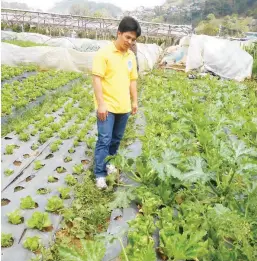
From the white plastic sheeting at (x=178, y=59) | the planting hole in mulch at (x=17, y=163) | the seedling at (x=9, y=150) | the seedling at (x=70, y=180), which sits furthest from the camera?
the white plastic sheeting at (x=178, y=59)

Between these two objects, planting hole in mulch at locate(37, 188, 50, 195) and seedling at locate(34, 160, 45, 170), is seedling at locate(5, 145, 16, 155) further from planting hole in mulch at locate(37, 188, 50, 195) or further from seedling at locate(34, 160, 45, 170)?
planting hole in mulch at locate(37, 188, 50, 195)

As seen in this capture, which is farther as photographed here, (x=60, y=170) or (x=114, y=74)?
(x=60, y=170)

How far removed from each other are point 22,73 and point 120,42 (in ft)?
26.7

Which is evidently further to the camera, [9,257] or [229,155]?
[229,155]

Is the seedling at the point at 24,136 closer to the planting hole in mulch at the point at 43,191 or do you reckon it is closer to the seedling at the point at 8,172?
the seedling at the point at 8,172

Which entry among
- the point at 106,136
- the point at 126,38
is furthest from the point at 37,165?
the point at 126,38

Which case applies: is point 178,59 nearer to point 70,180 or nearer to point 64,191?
point 70,180

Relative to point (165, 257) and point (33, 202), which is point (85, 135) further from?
point (165, 257)

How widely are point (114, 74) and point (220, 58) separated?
11382mm

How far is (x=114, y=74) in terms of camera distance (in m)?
3.20

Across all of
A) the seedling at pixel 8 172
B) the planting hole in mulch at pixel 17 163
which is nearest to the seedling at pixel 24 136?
the planting hole in mulch at pixel 17 163

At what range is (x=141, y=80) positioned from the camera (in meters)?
11.0

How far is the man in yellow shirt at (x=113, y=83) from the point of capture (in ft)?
10.0

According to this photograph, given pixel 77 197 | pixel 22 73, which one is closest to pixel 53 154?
pixel 77 197
